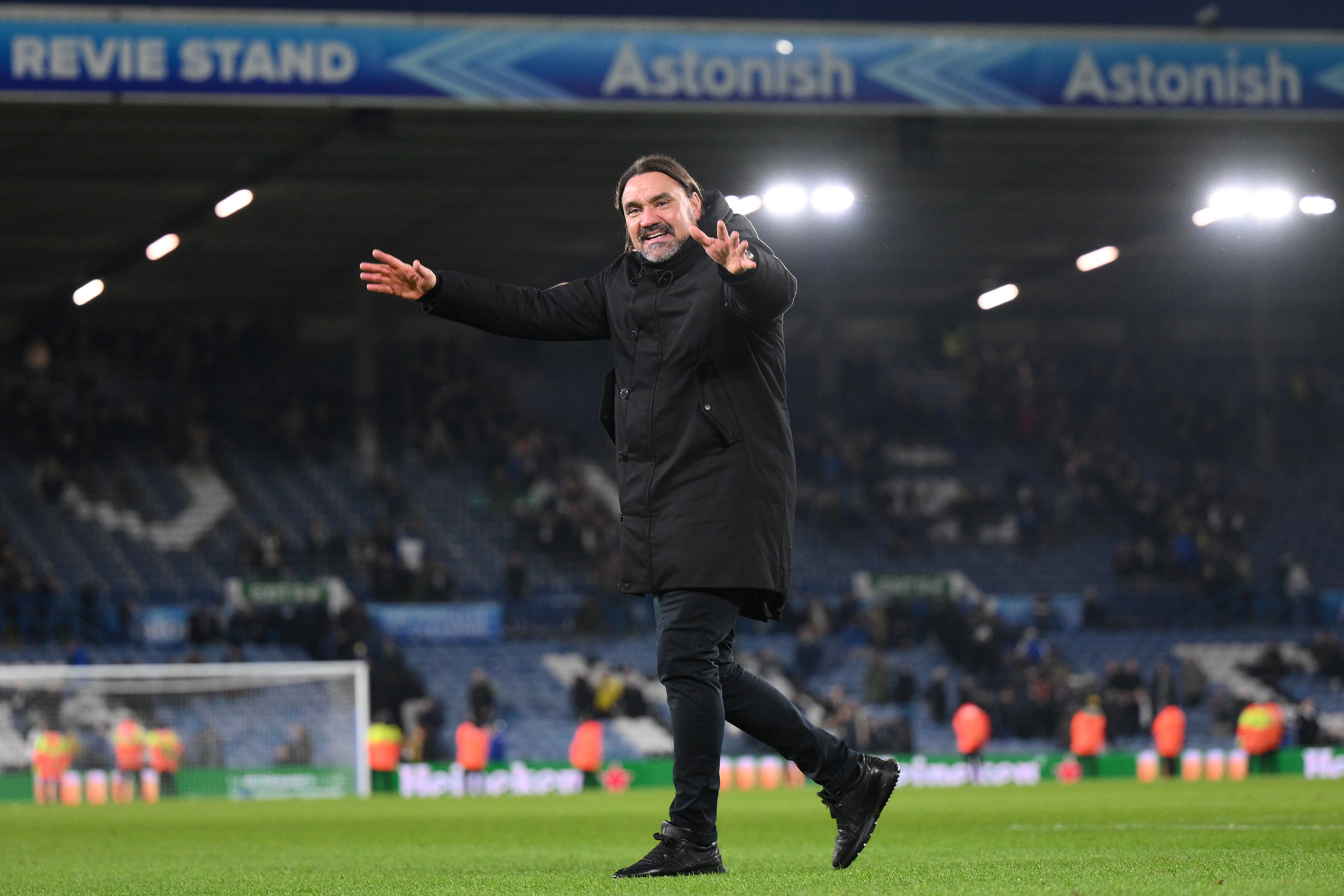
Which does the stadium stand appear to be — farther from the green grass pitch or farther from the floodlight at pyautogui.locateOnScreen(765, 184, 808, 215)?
the green grass pitch

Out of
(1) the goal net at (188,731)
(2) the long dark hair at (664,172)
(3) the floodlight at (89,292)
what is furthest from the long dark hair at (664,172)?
(3) the floodlight at (89,292)

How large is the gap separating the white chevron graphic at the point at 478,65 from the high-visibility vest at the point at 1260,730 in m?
11.7

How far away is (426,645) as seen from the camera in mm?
25344

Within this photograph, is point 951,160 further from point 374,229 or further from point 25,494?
point 25,494

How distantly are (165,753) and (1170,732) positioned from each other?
12028 millimetres

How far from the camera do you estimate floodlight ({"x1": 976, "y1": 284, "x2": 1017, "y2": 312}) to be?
32.2m

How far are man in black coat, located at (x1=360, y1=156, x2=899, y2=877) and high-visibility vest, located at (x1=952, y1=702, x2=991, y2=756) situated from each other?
17.6 metres

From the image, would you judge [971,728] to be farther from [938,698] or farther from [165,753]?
[165,753]

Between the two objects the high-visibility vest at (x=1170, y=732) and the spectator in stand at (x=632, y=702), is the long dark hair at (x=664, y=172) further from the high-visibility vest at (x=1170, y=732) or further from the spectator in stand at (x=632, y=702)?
the spectator in stand at (x=632, y=702)

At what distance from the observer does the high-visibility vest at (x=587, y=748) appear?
2127 centimetres

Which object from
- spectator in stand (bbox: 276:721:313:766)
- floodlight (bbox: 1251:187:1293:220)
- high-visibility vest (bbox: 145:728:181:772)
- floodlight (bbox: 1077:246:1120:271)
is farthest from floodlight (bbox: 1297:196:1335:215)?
high-visibility vest (bbox: 145:728:181:772)

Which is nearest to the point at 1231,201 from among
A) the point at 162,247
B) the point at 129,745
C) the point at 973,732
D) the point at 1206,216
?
the point at 1206,216

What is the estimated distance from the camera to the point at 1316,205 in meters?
25.2

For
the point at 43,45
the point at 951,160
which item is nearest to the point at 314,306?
the point at 951,160
